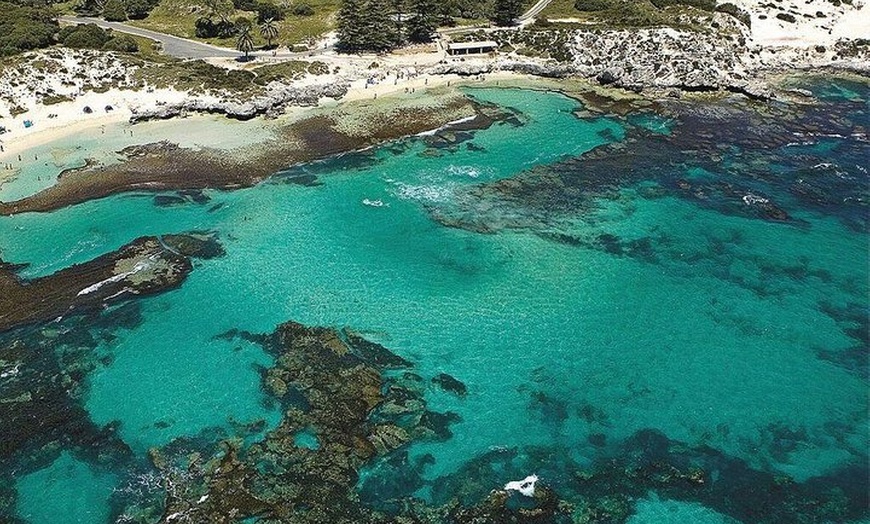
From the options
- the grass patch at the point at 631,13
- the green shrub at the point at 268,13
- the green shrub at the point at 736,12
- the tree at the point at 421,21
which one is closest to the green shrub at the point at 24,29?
the green shrub at the point at 268,13

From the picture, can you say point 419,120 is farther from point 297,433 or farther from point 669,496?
point 669,496

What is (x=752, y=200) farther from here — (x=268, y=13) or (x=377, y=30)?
(x=268, y=13)

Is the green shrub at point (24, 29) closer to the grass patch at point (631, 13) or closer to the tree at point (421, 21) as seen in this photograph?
the tree at point (421, 21)

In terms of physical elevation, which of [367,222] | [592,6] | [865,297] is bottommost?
[865,297]

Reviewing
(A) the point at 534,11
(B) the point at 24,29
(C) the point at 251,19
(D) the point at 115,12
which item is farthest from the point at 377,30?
(D) the point at 115,12

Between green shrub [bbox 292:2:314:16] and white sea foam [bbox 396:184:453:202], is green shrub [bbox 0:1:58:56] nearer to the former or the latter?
green shrub [bbox 292:2:314:16]

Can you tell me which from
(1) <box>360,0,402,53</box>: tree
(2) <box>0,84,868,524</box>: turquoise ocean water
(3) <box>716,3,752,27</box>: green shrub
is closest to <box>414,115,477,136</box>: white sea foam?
(2) <box>0,84,868,524</box>: turquoise ocean water

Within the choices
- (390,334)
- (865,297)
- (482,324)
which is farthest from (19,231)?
(865,297)
